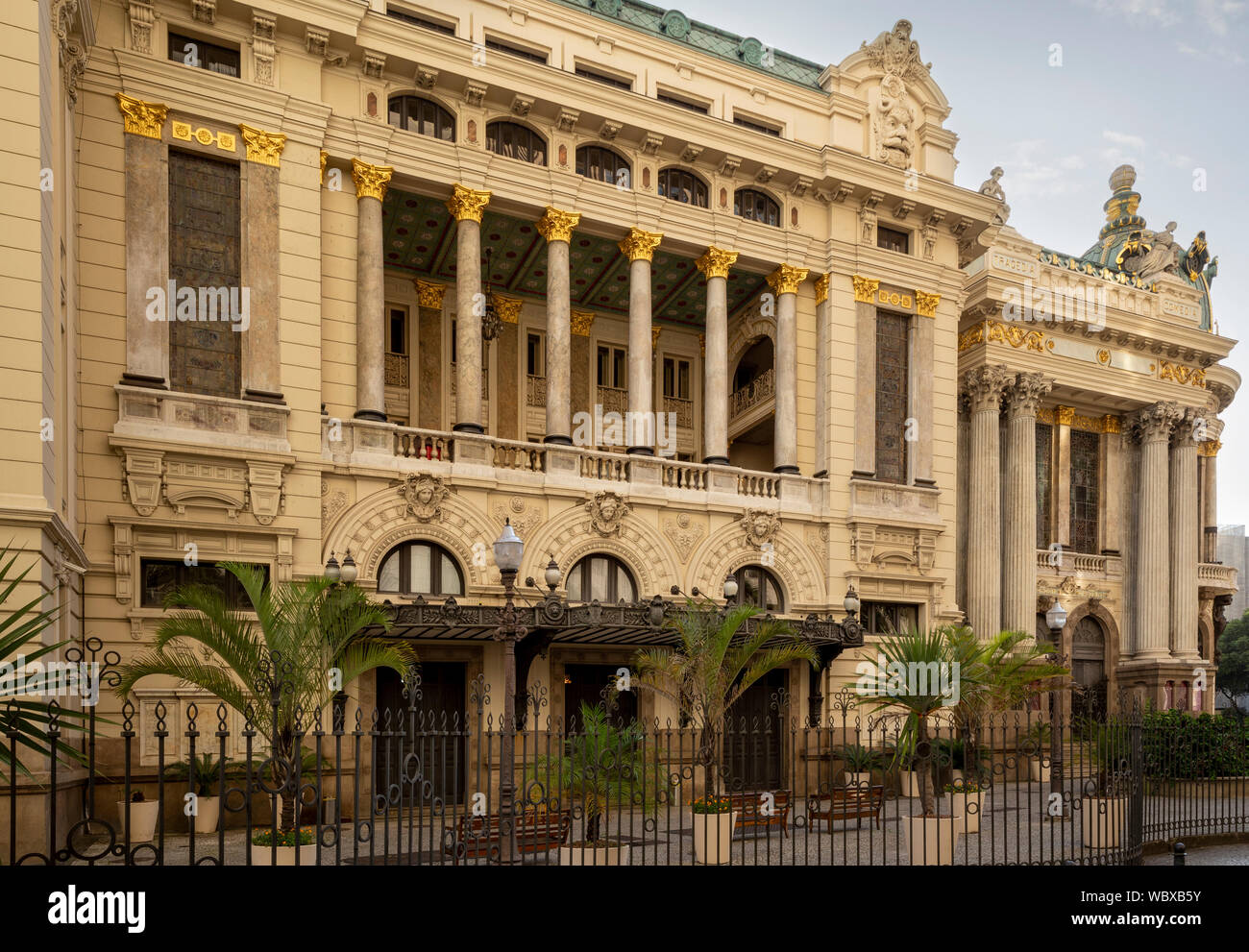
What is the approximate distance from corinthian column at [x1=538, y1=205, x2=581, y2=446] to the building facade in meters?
0.09

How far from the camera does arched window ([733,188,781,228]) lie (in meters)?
27.2

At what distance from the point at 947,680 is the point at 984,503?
69.4ft

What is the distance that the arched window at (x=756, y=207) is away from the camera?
2722cm

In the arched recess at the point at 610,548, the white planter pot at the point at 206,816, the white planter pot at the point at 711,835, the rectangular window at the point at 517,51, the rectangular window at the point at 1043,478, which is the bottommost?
the white planter pot at the point at 206,816

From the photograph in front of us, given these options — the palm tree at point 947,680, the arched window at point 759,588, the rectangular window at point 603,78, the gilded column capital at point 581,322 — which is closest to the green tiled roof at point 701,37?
the rectangular window at point 603,78

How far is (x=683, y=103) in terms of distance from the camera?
1064 inches

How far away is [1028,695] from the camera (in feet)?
66.4

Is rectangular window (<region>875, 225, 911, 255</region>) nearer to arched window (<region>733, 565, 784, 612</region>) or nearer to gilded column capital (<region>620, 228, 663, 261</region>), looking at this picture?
gilded column capital (<region>620, 228, 663, 261</region>)

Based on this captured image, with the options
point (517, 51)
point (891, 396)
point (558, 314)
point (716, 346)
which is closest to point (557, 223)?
Answer: point (558, 314)

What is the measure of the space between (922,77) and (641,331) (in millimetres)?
12469

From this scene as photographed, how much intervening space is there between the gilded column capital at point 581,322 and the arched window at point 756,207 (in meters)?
6.19

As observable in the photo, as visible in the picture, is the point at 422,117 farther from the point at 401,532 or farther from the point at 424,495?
the point at 401,532

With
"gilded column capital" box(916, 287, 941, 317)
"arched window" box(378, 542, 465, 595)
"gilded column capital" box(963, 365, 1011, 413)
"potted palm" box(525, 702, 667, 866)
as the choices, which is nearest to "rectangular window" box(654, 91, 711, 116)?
"gilded column capital" box(916, 287, 941, 317)

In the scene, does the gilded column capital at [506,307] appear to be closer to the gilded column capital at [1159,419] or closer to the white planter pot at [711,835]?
the white planter pot at [711,835]
